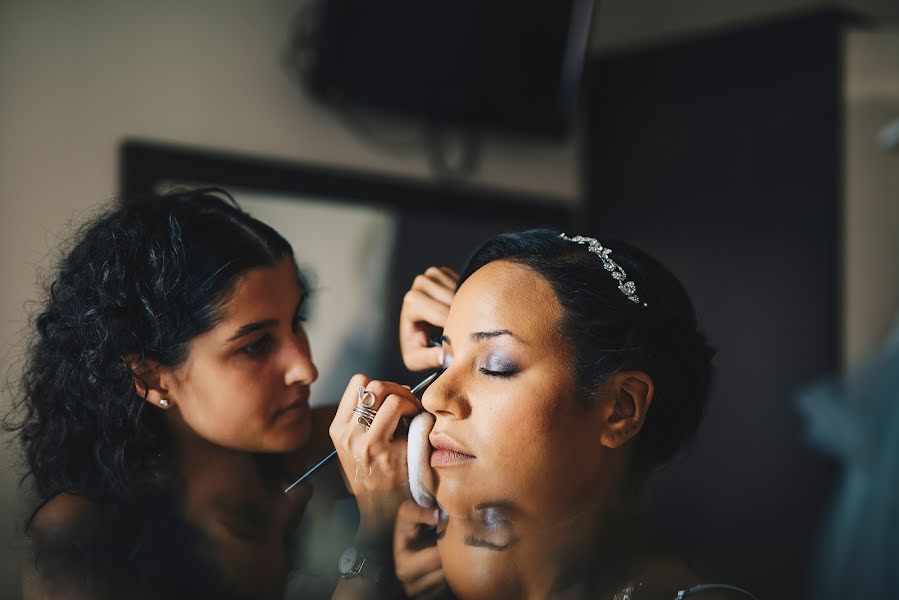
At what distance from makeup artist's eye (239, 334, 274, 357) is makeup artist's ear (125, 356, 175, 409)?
52mm

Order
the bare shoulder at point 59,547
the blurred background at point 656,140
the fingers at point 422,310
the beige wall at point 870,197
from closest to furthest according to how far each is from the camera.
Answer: the bare shoulder at point 59,547
the fingers at point 422,310
the blurred background at point 656,140
the beige wall at point 870,197

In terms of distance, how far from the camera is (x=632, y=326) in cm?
44

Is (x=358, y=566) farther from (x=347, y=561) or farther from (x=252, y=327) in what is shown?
(x=252, y=327)

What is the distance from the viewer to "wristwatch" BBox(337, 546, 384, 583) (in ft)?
1.27

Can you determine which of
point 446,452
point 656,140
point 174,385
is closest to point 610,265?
point 446,452

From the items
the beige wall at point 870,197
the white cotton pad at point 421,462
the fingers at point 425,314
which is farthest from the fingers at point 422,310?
the beige wall at point 870,197

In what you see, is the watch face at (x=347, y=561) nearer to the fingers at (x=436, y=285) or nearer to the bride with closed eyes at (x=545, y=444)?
the bride with closed eyes at (x=545, y=444)

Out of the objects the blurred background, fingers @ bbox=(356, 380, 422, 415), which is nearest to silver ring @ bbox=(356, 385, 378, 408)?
fingers @ bbox=(356, 380, 422, 415)

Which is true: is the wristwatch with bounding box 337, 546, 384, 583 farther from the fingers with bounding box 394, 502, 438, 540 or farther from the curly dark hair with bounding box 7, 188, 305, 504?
the curly dark hair with bounding box 7, 188, 305, 504

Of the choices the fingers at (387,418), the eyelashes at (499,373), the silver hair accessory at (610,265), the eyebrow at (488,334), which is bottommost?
the fingers at (387,418)

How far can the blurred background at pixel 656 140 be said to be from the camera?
145 cm

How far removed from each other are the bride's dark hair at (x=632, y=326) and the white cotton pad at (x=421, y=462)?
88 millimetres

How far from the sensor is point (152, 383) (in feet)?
1.50

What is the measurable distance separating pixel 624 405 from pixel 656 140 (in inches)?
65.5
